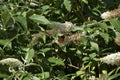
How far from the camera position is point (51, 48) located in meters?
2.47

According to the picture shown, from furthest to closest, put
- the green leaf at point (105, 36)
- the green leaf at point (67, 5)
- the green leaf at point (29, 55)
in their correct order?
1. the green leaf at point (67, 5)
2. the green leaf at point (105, 36)
3. the green leaf at point (29, 55)

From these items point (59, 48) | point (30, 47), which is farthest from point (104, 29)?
point (30, 47)

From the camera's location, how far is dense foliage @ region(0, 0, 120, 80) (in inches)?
89.7

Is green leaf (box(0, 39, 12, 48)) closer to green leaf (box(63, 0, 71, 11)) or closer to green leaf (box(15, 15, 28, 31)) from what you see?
green leaf (box(15, 15, 28, 31))

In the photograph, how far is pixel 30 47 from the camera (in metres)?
2.32

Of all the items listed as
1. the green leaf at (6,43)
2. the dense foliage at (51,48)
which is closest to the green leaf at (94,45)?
the dense foliage at (51,48)

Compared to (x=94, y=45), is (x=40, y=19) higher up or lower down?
higher up

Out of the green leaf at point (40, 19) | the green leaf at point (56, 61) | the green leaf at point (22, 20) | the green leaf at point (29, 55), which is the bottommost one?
the green leaf at point (56, 61)

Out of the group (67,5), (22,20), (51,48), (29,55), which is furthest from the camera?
(67,5)

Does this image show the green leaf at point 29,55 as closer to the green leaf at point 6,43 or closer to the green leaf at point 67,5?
the green leaf at point 6,43

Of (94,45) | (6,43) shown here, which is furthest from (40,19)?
(94,45)

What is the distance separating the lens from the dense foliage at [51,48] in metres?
2.28

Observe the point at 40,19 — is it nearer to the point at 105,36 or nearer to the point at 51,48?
the point at 51,48

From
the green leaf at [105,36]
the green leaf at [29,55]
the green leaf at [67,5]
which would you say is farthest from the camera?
the green leaf at [67,5]
